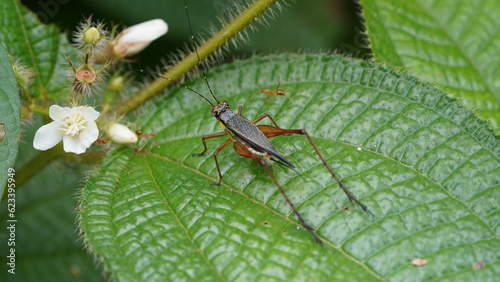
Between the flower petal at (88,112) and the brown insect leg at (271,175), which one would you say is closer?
the brown insect leg at (271,175)

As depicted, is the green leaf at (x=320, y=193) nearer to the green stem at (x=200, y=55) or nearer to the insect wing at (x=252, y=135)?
the insect wing at (x=252, y=135)

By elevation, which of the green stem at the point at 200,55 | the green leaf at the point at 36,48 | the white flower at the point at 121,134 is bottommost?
the white flower at the point at 121,134

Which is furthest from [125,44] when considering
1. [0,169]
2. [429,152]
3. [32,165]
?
[429,152]

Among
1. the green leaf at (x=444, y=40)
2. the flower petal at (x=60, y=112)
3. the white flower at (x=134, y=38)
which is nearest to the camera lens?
the flower petal at (x=60, y=112)

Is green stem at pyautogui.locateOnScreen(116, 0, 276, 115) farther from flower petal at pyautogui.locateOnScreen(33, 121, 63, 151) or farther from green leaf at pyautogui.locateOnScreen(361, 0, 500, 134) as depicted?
green leaf at pyautogui.locateOnScreen(361, 0, 500, 134)

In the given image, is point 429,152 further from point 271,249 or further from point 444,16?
point 444,16

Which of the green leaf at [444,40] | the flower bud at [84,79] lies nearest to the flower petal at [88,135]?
the flower bud at [84,79]
